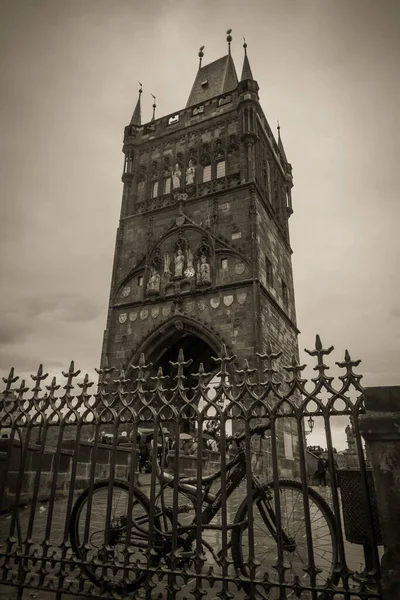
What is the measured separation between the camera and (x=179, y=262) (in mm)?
18297

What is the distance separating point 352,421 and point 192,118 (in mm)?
23129

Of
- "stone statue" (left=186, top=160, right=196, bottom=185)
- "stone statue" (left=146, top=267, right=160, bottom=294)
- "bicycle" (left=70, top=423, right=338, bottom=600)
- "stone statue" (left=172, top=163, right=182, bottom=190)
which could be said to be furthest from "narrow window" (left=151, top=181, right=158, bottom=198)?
"bicycle" (left=70, top=423, right=338, bottom=600)

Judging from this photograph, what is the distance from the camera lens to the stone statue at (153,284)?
18359mm

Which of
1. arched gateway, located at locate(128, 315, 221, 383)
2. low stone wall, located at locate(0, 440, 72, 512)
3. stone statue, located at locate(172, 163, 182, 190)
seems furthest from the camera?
stone statue, located at locate(172, 163, 182, 190)

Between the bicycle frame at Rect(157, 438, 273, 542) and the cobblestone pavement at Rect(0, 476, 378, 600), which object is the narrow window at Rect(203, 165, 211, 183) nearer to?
the cobblestone pavement at Rect(0, 476, 378, 600)

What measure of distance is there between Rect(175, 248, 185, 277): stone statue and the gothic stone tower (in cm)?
5

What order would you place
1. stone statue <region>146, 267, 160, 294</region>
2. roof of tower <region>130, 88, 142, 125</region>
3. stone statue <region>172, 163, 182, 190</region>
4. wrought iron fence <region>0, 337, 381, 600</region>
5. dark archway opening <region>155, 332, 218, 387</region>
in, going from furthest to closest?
roof of tower <region>130, 88, 142, 125</region>
stone statue <region>172, 163, 182, 190</region>
stone statue <region>146, 267, 160, 294</region>
dark archway opening <region>155, 332, 218, 387</region>
wrought iron fence <region>0, 337, 381, 600</region>

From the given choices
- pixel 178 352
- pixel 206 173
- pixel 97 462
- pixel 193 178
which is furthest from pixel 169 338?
pixel 206 173

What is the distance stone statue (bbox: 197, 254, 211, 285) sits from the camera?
1739 cm

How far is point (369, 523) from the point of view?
106 inches

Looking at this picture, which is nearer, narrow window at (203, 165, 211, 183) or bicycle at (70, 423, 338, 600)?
bicycle at (70, 423, 338, 600)

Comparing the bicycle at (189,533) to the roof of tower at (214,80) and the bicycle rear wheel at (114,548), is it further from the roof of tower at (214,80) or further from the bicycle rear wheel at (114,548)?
the roof of tower at (214,80)

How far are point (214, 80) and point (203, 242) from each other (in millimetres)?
16493

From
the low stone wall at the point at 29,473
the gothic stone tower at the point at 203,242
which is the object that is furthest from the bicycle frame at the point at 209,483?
the gothic stone tower at the point at 203,242
